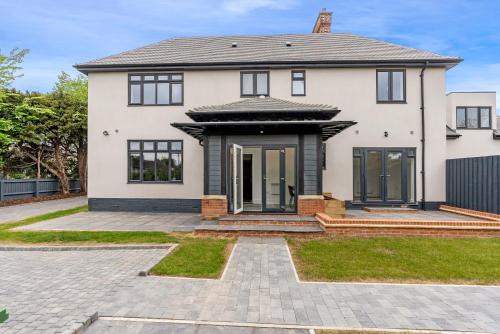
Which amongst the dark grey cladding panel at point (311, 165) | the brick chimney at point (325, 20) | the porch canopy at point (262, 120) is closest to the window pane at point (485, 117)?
the brick chimney at point (325, 20)

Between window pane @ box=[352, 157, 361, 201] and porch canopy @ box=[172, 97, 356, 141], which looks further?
window pane @ box=[352, 157, 361, 201]

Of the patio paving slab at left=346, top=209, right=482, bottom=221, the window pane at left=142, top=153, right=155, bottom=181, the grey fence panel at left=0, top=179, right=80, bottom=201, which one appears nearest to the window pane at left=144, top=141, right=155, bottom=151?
the window pane at left=142, top=153, right=155, bottom=181

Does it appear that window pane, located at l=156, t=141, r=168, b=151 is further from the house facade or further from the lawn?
the lawn

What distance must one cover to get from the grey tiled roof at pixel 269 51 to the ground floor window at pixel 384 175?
394cm

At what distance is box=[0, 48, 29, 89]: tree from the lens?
57.6ft

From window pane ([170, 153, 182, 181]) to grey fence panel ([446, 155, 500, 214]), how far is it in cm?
1130

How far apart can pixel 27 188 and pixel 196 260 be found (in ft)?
54.6

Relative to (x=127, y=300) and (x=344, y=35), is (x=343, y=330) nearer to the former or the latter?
(x=127, y=300)

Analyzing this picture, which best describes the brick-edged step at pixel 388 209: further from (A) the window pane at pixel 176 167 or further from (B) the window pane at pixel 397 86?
(A) the window pane at pixel 176 167

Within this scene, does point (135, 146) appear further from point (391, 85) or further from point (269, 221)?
point (391, 85)

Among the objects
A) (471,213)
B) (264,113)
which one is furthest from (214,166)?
(471,213)

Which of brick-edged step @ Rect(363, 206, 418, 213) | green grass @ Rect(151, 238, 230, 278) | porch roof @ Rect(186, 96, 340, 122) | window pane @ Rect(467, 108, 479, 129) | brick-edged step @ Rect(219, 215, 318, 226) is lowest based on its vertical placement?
green grass @ Rect(151, 238, 230, 278)

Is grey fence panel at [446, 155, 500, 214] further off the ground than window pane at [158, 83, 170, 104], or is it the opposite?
window pane at [158, 83, 170, 104]

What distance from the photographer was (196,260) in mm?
6094
